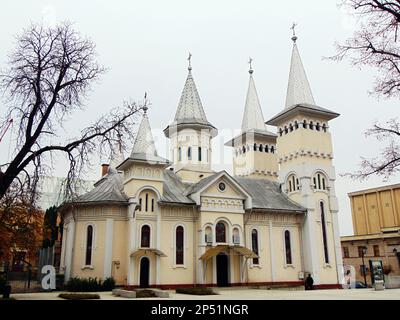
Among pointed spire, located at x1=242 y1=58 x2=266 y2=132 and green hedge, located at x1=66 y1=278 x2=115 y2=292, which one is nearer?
green hedge, located at x1=66 y1=278 x2=115 y2=292

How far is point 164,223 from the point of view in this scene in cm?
3466

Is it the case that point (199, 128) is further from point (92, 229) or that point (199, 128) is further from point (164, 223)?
point (92, 229)

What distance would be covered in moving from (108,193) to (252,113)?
26.7m

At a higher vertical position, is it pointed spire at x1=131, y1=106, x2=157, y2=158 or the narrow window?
pointed spire at x1=131, y1=106, x2=157, y2=158

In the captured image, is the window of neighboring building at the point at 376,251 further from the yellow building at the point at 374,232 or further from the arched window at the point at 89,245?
the arched window at the point at 89,245

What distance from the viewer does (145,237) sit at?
33.7 meters

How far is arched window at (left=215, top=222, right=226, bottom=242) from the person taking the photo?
35.6m

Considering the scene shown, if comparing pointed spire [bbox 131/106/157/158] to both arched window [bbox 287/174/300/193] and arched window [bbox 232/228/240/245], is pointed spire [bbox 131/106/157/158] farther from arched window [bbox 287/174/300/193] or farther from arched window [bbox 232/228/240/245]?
arched window [bbox 287/174/300/193]

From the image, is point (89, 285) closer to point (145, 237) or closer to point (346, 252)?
point (145, 237)

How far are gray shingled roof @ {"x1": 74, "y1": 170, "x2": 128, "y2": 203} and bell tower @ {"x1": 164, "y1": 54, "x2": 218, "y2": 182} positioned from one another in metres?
9.14

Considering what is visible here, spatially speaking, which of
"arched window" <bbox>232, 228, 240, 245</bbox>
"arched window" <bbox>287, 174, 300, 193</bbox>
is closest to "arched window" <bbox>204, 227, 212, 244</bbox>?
"arched window" <bbox>232, 228, 240, 245</bbox>

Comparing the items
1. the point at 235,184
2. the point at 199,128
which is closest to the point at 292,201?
the point at 235,184

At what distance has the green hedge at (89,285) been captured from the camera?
2994cm
